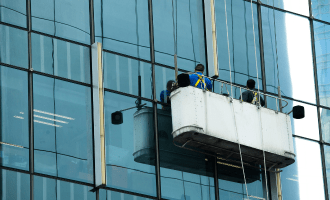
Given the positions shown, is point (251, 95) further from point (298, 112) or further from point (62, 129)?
point (62, 129)

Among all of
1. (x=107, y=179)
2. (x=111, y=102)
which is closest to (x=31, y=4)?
(x=111, y=102)

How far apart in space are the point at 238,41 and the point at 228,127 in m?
4.28

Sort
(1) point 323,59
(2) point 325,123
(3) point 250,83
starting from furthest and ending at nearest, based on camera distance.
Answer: (1) point 323,59 → (2) point 325,123 → (3) point 250,83

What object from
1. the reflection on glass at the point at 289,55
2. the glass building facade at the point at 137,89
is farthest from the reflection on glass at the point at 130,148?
the reflection on glass at the point at 289,55

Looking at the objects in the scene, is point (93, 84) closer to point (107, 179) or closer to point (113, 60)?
point (113, 60)

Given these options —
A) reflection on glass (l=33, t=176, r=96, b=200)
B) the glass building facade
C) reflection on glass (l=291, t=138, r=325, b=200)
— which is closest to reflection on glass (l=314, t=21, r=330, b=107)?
the glass building facade

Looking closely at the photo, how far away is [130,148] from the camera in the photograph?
2083cm

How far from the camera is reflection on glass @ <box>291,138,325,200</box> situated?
78.8ft

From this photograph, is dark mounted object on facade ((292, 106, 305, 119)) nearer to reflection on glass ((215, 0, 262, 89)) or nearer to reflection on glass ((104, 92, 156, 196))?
reflection on glass ((215, 0, 262, 89))

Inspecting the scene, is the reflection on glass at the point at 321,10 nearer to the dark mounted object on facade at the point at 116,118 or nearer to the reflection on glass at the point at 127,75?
the reflection on glass at the point at 127,75

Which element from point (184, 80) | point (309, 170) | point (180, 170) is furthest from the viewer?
point (309, 170)

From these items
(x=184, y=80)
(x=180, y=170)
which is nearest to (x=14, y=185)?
(x=180, y=170)

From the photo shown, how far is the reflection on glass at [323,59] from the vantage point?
84.5 ft

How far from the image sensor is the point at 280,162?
22250 mm
